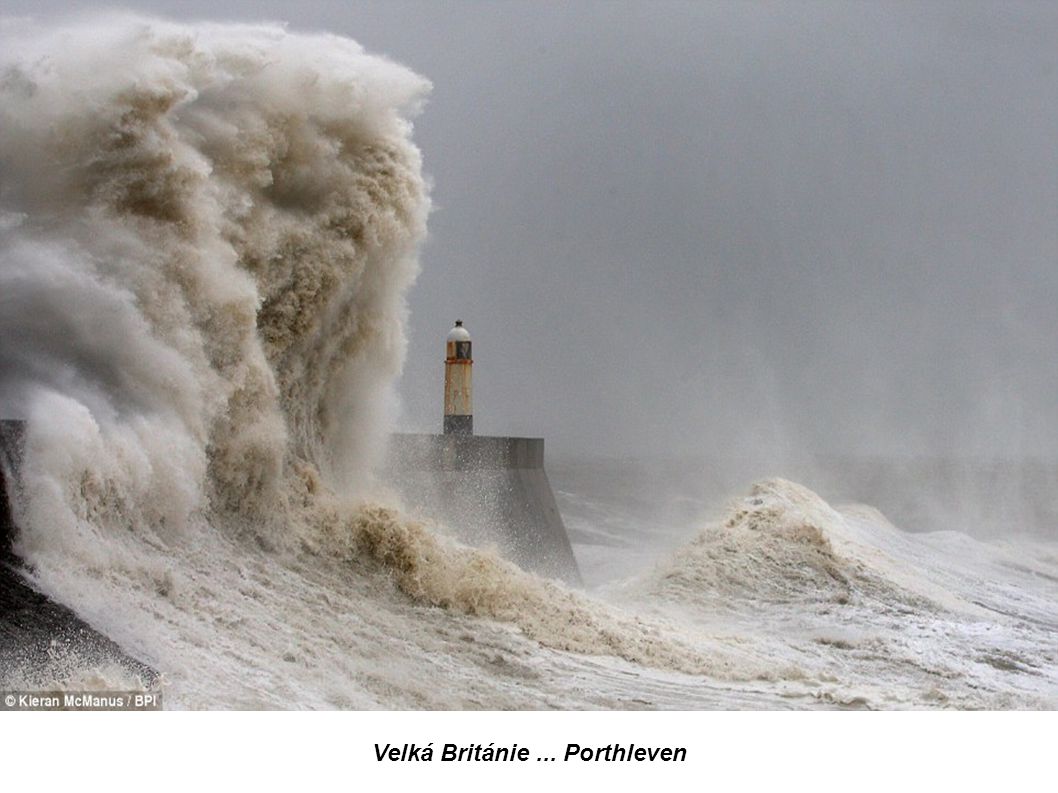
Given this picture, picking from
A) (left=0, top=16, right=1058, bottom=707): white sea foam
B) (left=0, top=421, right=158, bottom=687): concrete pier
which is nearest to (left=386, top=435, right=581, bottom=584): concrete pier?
(left=0, top=16, right=1058, bottom=707): white sea foam

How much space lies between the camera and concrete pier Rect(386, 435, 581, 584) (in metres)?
10.1

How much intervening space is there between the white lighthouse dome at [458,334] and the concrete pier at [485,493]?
1095 mm

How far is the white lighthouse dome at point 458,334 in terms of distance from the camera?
11891 mm

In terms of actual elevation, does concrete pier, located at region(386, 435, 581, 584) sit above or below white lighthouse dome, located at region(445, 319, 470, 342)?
below

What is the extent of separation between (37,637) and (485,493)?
191 inches

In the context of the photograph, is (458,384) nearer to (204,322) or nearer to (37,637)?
(204,322)

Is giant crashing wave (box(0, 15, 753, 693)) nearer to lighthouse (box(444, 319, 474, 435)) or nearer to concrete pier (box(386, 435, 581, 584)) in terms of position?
concrete pier (box(386, 435, 581, 584))

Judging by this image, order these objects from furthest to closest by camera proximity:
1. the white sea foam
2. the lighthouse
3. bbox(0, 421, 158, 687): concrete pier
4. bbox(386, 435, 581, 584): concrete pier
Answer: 1. the lighthouse
2. bbox(386, 435, 581, 584): concrete pier
3. the white sea foam
4. bbox(0, 421, 158, 687): concrete pier

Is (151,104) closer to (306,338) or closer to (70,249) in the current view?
(70,249)

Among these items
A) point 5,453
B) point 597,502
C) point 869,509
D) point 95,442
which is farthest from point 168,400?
point 597,502

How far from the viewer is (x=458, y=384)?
11.8 metres

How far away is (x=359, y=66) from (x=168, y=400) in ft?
10.5

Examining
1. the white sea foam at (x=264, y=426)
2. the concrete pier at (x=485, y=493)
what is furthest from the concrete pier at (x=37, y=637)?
the concrete pier at (x=485, y=493)

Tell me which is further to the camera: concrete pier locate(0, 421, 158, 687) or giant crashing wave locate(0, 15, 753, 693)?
giant crashing wave locate(0, 15, 753, 693)
